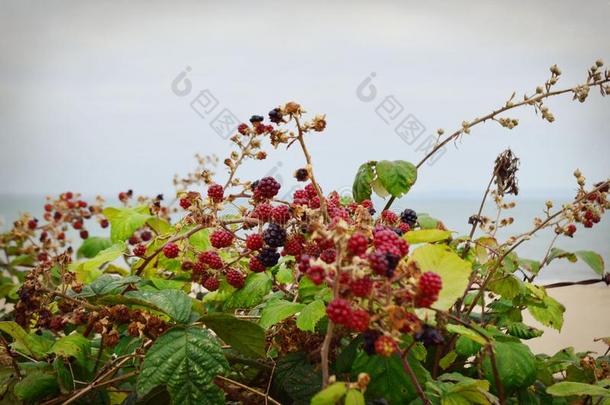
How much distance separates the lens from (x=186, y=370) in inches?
24.5

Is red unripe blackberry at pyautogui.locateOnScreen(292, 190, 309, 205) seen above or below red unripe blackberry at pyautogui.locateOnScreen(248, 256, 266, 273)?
above

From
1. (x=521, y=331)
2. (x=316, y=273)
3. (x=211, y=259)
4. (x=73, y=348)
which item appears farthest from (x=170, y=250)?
(x=521, y=331)

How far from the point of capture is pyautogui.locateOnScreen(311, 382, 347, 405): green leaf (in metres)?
0.46

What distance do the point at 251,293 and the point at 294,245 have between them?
0.18 meters

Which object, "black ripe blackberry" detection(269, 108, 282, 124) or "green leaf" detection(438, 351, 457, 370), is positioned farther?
"green leaf" detection(438, 351, 457, 370)

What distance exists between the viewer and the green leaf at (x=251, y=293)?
2.51ft

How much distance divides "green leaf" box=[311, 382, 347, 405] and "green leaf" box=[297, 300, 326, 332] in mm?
140

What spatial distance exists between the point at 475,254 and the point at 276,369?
38 cm

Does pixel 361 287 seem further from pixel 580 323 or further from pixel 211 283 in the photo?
pixel 580 323

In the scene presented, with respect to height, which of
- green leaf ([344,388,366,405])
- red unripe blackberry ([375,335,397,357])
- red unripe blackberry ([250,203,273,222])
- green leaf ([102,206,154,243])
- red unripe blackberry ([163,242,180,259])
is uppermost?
green leaf ([102,206,154,243])

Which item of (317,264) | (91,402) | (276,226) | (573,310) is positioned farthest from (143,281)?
(573,310)

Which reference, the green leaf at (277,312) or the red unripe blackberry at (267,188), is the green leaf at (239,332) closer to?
the green leaf at (277,312)

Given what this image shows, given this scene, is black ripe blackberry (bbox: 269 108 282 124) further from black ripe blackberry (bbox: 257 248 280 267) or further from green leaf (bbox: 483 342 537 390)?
green leaf (bbox: 483 342 537 390)

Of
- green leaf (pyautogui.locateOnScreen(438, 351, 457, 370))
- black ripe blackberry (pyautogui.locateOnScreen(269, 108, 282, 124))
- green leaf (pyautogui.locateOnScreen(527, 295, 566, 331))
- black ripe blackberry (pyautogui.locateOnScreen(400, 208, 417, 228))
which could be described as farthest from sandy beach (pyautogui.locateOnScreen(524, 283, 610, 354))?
black ripe blackberry (pyautogui.locateOnScreen(269, 108, 282, 124))
